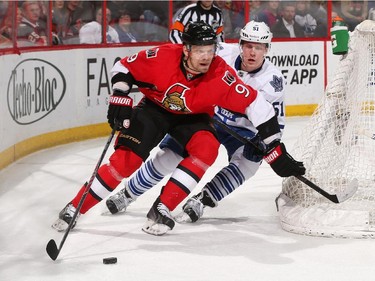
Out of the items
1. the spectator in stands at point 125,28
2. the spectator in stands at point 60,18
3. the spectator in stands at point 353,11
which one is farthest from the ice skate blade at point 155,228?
the spectator in stands at point 353,11

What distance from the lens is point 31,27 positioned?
6.59 meters

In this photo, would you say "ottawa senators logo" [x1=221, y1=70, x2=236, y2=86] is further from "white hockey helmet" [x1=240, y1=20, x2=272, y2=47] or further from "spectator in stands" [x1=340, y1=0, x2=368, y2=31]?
"spectator in stands" [x1=340, y1=0, x2=368, y2=31]

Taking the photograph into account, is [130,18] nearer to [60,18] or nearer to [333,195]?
[60,18]

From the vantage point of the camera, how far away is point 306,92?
29.3ft

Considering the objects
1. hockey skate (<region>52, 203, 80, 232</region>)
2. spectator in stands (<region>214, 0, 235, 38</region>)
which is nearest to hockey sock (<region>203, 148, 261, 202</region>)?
hockey skate (<region>52, 203, 80, 232</region>)

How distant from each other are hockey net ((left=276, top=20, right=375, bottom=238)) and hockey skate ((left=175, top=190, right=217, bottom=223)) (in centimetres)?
33

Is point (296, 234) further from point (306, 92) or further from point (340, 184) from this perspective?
point (306, 92)

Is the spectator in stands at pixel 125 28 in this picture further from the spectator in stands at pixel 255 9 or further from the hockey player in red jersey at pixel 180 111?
the hockey player in red jersey at pixel 180 111

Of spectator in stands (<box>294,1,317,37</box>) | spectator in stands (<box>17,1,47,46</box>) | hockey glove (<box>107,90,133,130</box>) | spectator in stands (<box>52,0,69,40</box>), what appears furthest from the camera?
spectator in stands (<box>294,1,317,37</box>)

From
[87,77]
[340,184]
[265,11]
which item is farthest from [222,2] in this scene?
[340,184]

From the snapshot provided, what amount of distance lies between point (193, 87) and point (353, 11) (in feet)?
18.3

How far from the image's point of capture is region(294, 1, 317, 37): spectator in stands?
9023 mm

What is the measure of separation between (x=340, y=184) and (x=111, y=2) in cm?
385

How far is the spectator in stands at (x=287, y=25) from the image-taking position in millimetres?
8875
